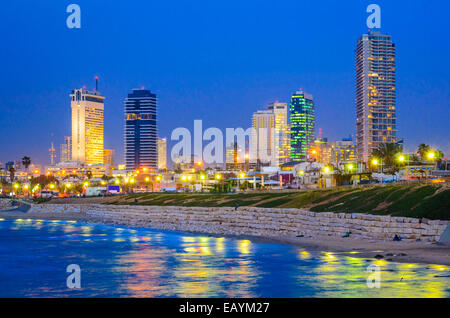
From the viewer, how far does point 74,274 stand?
2647 centimetres

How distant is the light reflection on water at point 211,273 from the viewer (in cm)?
2092

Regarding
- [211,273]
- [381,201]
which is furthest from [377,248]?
[211,273]

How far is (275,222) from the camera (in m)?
45.5

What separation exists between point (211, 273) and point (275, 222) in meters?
20.2

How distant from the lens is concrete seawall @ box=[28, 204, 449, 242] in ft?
99.0

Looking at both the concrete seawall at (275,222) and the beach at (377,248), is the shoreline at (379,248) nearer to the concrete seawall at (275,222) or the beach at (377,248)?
the beach at (377,248)

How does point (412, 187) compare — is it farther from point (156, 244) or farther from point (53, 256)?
point (53, 256)

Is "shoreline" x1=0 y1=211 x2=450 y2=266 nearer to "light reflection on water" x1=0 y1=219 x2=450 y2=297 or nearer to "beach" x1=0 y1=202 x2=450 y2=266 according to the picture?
"beach" x1=0 y1=202 x2=450 y2=266

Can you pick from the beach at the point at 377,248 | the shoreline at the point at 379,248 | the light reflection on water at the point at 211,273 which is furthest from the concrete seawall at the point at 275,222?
the light reflection on water at the point at 211,273

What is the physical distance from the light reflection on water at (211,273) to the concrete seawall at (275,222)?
386cm

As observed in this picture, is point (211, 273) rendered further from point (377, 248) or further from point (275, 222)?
point (275, 222)

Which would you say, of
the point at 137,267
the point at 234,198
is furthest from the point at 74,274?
the point at 234,198

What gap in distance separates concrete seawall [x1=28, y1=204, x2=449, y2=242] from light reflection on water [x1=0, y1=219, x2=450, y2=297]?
3857mm

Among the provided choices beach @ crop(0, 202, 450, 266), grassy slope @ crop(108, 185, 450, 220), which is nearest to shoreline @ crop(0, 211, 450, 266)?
beach @ crop(0, 202, 450, 266)
